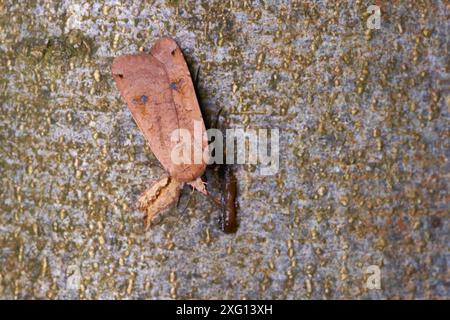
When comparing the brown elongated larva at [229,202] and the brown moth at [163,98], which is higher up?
the brown moth at [163,98]

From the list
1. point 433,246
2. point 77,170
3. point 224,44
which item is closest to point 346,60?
point 224,44

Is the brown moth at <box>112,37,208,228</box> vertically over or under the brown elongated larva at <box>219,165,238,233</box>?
over

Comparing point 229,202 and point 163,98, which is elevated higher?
point 163,98

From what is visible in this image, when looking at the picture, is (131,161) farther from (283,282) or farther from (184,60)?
(283,282)

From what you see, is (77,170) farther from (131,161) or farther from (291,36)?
(291,36)

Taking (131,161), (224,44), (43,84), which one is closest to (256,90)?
(224,44)

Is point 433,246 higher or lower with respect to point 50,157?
lower

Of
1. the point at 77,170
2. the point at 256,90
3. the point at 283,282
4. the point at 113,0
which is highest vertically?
the point at 113,0
